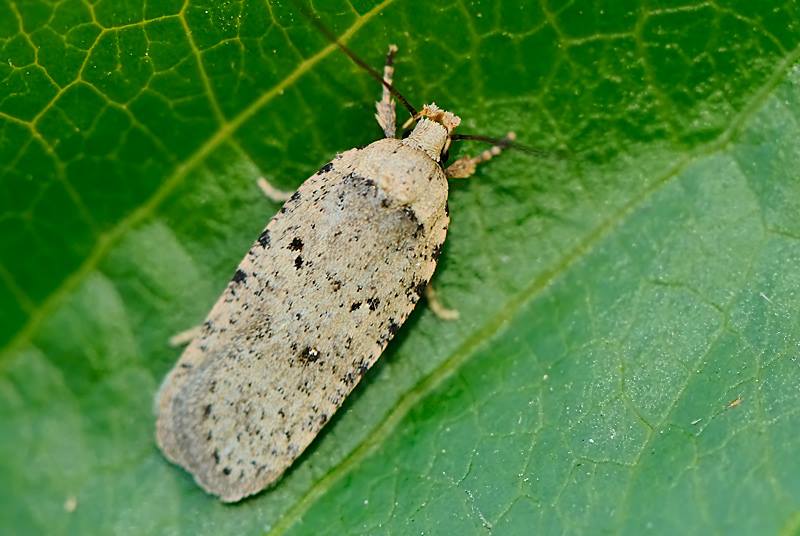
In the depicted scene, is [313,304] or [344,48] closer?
[344,48]

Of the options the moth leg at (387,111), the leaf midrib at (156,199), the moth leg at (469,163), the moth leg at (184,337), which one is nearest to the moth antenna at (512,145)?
the moth leg at (469,163)

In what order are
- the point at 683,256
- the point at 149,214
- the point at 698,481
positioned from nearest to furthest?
the point at 698,481 → the point at 683,256 → the point at 149,214

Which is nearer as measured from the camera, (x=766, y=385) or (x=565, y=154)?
(x=766, y=385)

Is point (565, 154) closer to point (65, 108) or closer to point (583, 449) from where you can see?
point (583, 449)

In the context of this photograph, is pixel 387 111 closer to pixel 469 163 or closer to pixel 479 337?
pixel 469 163

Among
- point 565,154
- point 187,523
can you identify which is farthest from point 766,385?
point 187,523

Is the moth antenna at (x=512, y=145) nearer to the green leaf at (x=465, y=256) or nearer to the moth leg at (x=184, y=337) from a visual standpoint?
the green leaf at (x=465, y=256)

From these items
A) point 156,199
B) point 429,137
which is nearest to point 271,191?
point 156,199
